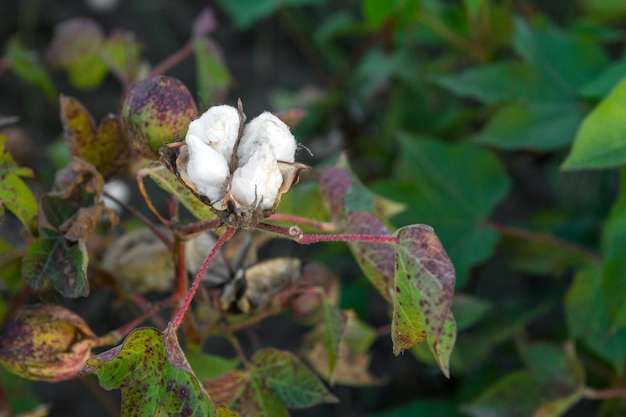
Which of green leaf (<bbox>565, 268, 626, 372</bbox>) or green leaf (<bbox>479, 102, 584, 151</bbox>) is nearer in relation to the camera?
green leaf (<bbox>565, 268, 626, 372</bbox>)

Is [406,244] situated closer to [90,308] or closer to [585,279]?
[585,279]

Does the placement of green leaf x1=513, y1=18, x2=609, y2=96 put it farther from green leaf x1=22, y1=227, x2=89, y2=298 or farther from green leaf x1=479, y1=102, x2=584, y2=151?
green leaf x1=22, y1=227, x2=89, y2=298

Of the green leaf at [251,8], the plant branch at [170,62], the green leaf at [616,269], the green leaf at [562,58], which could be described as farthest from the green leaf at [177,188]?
the green leaf at [251,8]

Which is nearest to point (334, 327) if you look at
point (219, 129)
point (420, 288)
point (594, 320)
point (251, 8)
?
point (420, 288)

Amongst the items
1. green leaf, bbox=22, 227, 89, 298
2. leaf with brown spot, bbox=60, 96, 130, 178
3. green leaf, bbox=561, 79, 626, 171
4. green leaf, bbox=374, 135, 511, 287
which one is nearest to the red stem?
green leaf, bbox=22, 227, 89, 298

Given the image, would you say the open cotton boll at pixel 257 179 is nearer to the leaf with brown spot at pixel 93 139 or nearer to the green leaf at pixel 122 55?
the leaf with brown spot at pixel 93 139

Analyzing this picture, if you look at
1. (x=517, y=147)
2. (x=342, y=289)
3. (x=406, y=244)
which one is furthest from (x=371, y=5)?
(x=406, y=244)
